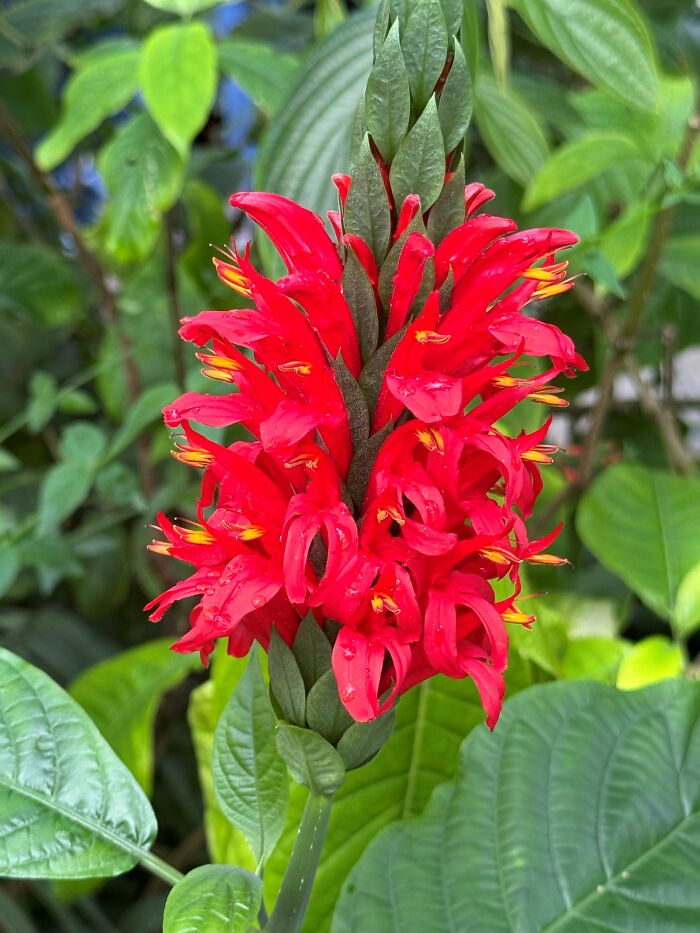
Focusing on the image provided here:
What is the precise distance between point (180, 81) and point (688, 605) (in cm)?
55

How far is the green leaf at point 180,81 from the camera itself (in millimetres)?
695

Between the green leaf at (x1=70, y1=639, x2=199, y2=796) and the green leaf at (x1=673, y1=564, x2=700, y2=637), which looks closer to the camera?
the green leaf at (x1=673, y1=564, x2=700, y2=637)

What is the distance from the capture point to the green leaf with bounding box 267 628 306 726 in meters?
0.39

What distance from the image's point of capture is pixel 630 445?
1.35 m

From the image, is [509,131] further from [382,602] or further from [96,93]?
[382,602]

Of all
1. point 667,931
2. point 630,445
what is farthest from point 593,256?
point 630,445

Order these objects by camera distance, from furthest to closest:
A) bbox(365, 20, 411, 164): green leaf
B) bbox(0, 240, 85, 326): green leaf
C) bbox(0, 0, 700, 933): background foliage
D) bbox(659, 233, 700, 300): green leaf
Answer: bbox(0, 240, 85, 326): green leaf < bbox(659, 233, 700, 300): green leaf < bbox(0, 0, 700, 933): background foliage < bbox(365, 20, 411, 164): green leaf

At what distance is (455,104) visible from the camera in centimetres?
38

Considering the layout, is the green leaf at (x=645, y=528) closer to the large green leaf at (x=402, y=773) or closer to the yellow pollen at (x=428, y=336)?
the large green leaf at (x=402, y=773)

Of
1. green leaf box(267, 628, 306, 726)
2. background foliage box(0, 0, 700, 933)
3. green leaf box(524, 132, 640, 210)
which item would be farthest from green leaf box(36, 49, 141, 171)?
green leaf box(267, 628, 306, 726)

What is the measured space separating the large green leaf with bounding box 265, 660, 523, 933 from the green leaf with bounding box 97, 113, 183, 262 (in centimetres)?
49

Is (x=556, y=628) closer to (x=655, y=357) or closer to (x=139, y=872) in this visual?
(x=655, y=357)

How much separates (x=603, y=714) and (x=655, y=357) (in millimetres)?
624

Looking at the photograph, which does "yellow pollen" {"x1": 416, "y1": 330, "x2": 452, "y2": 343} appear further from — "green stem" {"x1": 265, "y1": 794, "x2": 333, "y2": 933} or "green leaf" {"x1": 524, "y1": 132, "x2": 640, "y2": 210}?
"green leaf" {"x1": 524, "y1": 132, "x2": 640, "y2": 210}
